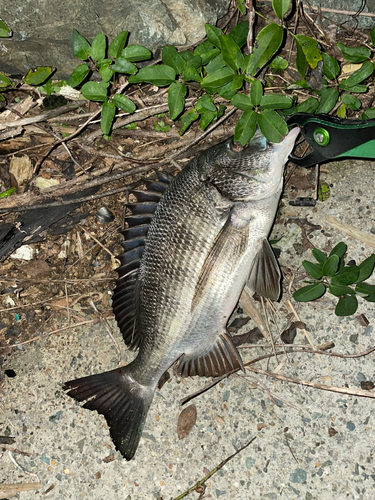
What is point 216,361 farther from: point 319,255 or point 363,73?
point 363,73

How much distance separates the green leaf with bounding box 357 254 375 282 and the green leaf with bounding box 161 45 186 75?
1.70 m

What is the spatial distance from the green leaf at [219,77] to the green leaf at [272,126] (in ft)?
1.09

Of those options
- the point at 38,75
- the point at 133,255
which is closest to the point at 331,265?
the point at 133,255

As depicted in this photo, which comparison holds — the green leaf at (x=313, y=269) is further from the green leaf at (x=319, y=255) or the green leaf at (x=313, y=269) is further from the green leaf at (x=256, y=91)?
the green leaf at (x=256, y=91)

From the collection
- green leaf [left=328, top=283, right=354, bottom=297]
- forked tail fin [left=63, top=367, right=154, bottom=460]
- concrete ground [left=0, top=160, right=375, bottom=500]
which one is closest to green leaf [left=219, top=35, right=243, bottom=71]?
concrete ground [left=0, top=160, right=375, bottom=500]

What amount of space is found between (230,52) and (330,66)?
71 cm

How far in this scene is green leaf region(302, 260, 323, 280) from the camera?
117 inches

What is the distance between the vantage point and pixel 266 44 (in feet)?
8.89

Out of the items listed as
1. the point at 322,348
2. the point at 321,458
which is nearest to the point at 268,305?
the point at 322,348

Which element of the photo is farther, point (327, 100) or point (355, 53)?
point (327, 100)

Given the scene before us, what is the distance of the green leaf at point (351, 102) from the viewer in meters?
3.06

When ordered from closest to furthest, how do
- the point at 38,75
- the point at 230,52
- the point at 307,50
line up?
the point at 230,52, the point at 307,50, the point at 38,75

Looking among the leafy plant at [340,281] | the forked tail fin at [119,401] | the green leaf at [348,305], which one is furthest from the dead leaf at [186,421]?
the green leaf at [348,305]

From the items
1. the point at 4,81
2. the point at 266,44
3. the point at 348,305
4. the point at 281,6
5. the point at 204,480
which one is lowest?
the point at 204,480
